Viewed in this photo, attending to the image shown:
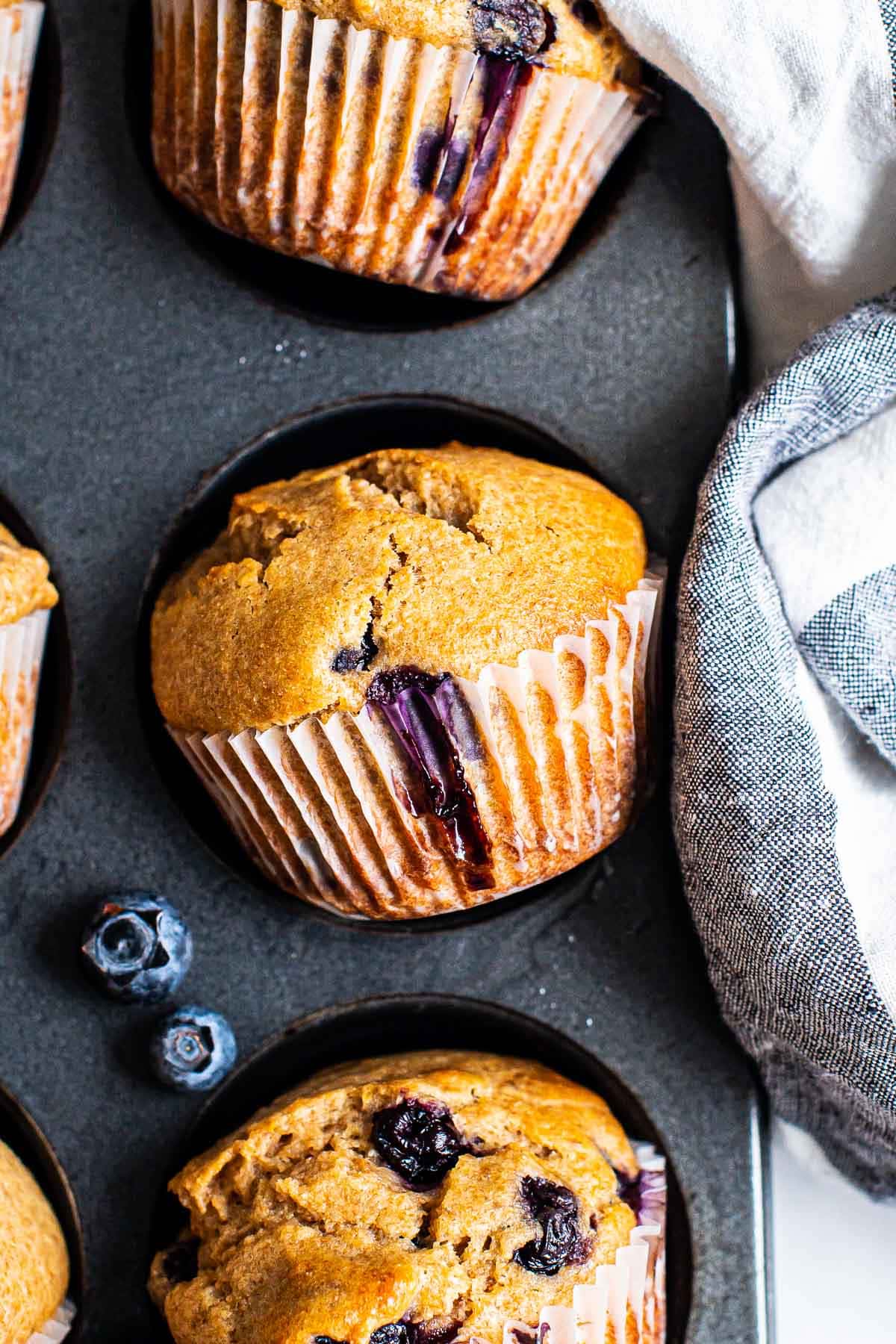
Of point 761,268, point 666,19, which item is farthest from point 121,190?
point 761,268

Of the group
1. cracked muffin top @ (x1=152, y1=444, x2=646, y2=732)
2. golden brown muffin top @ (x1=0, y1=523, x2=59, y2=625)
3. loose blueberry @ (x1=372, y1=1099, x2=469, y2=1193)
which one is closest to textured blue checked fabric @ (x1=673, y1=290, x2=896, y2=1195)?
cracked muffin top @ (x1=152, y1=444, x2=646, y2=732)

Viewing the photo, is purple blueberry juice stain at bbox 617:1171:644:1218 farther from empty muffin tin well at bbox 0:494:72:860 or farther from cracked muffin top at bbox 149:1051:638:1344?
empty muffin tin well at bbox 0:494:72:860

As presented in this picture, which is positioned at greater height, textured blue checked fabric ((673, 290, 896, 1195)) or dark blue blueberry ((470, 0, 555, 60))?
dark blue blueberry ((470, 0, 555, 60))

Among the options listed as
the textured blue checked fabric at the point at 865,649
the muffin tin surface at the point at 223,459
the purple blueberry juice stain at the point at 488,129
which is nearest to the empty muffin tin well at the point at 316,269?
the muffin tin surface at the point at 223,459

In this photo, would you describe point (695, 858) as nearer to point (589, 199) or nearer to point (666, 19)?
point (589, 199)

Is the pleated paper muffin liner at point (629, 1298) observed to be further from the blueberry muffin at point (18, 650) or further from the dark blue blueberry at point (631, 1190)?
the blueberry muffin at point (18, 650)
